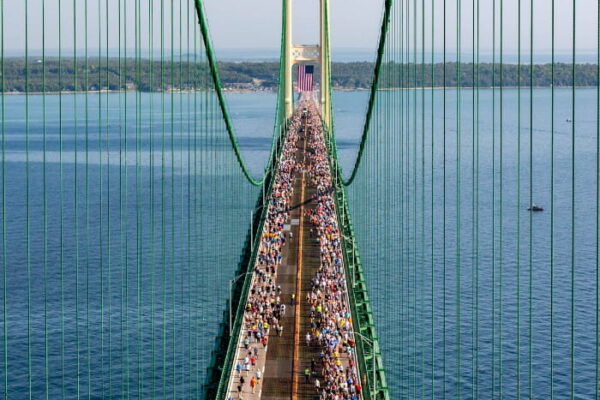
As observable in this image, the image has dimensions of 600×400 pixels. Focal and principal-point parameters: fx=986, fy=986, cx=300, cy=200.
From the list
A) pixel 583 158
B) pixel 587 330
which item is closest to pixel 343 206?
pixel 587 330

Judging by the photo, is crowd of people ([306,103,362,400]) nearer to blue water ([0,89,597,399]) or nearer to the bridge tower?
blue water ([0,89,597,399])

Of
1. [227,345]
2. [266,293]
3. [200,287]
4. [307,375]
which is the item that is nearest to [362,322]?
[266,293]

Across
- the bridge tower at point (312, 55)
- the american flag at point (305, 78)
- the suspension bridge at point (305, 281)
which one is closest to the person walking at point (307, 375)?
the suspension bridge at point (305, 281)

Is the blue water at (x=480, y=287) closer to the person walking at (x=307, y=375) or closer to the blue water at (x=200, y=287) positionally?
the blue water at (x=200, y=287)

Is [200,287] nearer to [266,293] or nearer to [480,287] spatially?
[266,293]

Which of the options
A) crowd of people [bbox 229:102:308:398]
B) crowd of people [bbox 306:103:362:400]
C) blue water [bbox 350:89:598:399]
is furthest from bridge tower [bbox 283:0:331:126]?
crowd of people [bbox 306:103:362:400]

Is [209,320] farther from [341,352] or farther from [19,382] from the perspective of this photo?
[341,352]
